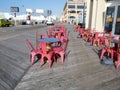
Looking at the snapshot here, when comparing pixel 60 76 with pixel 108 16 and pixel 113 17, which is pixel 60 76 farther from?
pixel 108 16

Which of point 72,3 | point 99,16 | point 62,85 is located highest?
point 72,3

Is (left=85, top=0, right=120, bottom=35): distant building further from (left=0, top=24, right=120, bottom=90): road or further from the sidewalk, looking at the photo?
the sidewalk

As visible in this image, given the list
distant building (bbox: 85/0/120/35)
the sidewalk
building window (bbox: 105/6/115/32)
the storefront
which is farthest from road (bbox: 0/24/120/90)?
building window (bbox: 105/6/115/32)

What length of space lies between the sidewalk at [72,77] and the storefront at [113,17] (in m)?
6.65

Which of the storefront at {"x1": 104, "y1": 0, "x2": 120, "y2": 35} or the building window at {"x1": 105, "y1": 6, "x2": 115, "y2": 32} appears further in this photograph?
the building window at {"x1": 105, "y1": 6, "x2": 115, "y2": 32}

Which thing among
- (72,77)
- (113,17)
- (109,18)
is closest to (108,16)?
(109,18)

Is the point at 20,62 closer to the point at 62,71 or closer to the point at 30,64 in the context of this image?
the point at 30,64

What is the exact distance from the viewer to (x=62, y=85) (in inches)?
209

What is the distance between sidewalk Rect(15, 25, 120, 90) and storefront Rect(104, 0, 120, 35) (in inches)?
262

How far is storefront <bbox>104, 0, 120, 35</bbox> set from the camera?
1358 cm

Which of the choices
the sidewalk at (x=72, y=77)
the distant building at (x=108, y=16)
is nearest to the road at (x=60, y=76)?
the sidewalk at (x=72, y=77)

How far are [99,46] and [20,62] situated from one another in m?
6.04

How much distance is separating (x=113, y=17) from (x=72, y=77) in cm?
941

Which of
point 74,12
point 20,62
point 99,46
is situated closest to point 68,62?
point 20,62
